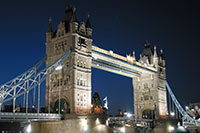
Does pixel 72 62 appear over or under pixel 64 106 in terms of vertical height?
over

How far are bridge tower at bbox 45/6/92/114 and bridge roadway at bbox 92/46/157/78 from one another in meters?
4.45

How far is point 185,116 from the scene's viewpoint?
85.3 metres

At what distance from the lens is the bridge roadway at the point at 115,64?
5294 centimetres

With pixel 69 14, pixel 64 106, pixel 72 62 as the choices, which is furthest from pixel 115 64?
pixel 64 106

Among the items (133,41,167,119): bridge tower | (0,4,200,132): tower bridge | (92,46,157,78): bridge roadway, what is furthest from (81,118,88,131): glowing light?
(133,41,167,119): bridge tower

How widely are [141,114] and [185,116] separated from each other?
1908 centimetres

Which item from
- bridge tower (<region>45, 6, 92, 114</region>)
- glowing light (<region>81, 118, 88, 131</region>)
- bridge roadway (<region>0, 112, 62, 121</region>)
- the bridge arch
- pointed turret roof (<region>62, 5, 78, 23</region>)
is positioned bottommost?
glowing light (<region>81, 118, 88, 131</region>)

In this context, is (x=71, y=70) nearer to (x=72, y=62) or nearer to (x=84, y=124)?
(x=72, y=62)

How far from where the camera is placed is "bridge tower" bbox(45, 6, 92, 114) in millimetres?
44406

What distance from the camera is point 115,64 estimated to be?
59812mm

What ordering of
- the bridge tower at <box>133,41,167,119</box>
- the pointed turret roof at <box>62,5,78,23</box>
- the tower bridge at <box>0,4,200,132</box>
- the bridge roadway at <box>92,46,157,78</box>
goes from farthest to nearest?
1. the bridge tower at <box>133,41,167,119</box>
2. the bridge roadway at <box>92,46,157,78</box>
3. the pointed turret roof at <box>62,5,78,23</box>
4. the tower bridge at <box>0,4,200,132</box>

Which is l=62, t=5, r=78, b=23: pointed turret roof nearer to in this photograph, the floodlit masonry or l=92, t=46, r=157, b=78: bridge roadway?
the floodlit masonry

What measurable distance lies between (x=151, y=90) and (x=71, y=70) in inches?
1348

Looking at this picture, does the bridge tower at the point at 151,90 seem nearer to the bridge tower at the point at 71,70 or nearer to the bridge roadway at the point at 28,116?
the bridge tower at the point at 71,70
